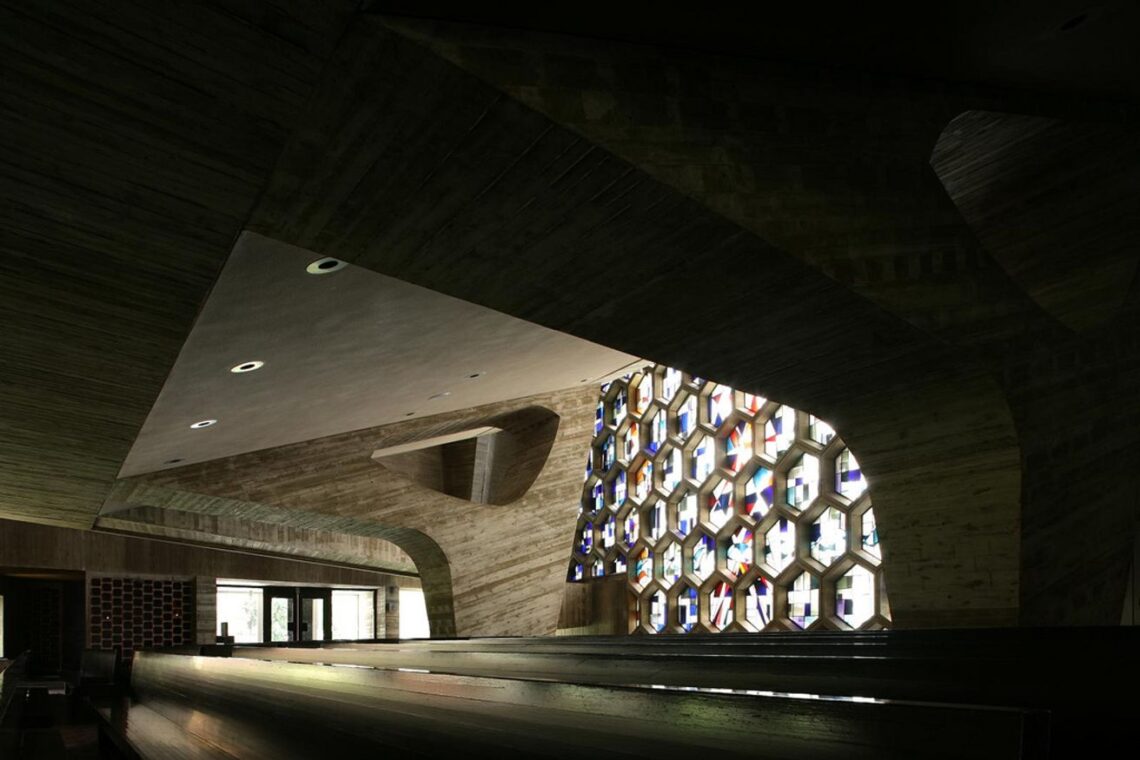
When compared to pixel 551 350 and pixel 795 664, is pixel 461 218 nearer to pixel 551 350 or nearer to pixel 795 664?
pixel 795 664

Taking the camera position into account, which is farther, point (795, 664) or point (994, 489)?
point (994, 489)

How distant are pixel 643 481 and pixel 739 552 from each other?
3478 mm

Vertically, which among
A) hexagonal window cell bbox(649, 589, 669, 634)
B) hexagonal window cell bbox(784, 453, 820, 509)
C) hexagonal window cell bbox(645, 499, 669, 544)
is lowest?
hexagonal window cell bbox(649, 589, 669, 634)

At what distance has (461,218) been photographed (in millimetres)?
4258

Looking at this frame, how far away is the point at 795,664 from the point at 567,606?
50.2ft

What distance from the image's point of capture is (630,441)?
1888 cm

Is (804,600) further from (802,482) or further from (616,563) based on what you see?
(616,563)

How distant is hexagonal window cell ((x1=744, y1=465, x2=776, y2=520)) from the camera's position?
14586 mm

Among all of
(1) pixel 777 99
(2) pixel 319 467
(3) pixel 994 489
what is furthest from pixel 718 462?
(1) pixel 777 99

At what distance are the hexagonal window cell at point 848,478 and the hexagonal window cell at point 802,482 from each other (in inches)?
11.3

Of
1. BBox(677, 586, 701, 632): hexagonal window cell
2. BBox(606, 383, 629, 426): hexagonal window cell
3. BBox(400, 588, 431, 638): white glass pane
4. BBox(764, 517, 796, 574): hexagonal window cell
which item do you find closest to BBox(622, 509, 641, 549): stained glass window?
BBox(677, 586, 701, 632): hexagonal window cell

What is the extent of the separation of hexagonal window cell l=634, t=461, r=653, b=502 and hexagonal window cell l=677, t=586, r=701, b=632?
203 cm

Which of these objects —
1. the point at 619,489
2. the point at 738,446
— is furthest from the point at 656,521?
the point at 738,446

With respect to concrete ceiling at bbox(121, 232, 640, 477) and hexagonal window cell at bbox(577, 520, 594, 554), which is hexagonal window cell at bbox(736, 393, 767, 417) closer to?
concrete ceiling at bbox(121, 232, 640, 477)
